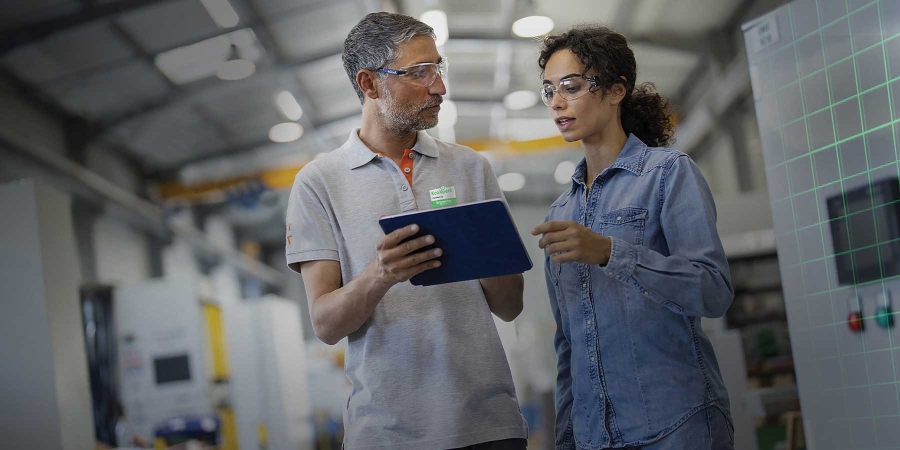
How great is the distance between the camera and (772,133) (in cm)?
238

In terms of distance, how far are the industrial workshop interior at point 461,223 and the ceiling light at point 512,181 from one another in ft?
15.2

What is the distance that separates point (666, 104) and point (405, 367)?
96 centimetres

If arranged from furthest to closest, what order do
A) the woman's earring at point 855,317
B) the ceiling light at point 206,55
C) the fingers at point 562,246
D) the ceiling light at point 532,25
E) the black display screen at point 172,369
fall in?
the ceiling light at point 532,25, the ceiling light at point 206,55, the black display screen at point 172,369, the woman's earring at point 855,317, the fingers at point 562,246

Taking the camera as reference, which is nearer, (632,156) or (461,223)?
(461,223)

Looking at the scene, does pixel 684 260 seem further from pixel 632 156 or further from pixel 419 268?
pixel 419 268

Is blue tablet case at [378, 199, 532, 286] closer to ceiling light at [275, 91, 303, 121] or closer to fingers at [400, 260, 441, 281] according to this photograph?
fingers at [400, 260, 441, 281]

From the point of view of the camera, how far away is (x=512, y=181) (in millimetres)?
17703

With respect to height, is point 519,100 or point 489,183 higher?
point 519,100

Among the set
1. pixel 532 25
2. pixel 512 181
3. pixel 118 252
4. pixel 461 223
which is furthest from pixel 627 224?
pixel 512 181

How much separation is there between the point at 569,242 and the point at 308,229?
2.29 ft

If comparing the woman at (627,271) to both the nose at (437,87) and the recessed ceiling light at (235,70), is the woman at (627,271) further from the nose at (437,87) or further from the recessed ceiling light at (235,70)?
the recessed ceiling light at (235,70)

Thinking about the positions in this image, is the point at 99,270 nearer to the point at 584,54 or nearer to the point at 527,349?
the point at 527,349

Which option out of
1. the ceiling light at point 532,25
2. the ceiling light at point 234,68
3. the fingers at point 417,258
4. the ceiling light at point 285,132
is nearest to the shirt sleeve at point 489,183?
the fingers at point 417,258

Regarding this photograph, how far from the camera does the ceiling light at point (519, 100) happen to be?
12375 millimetres
